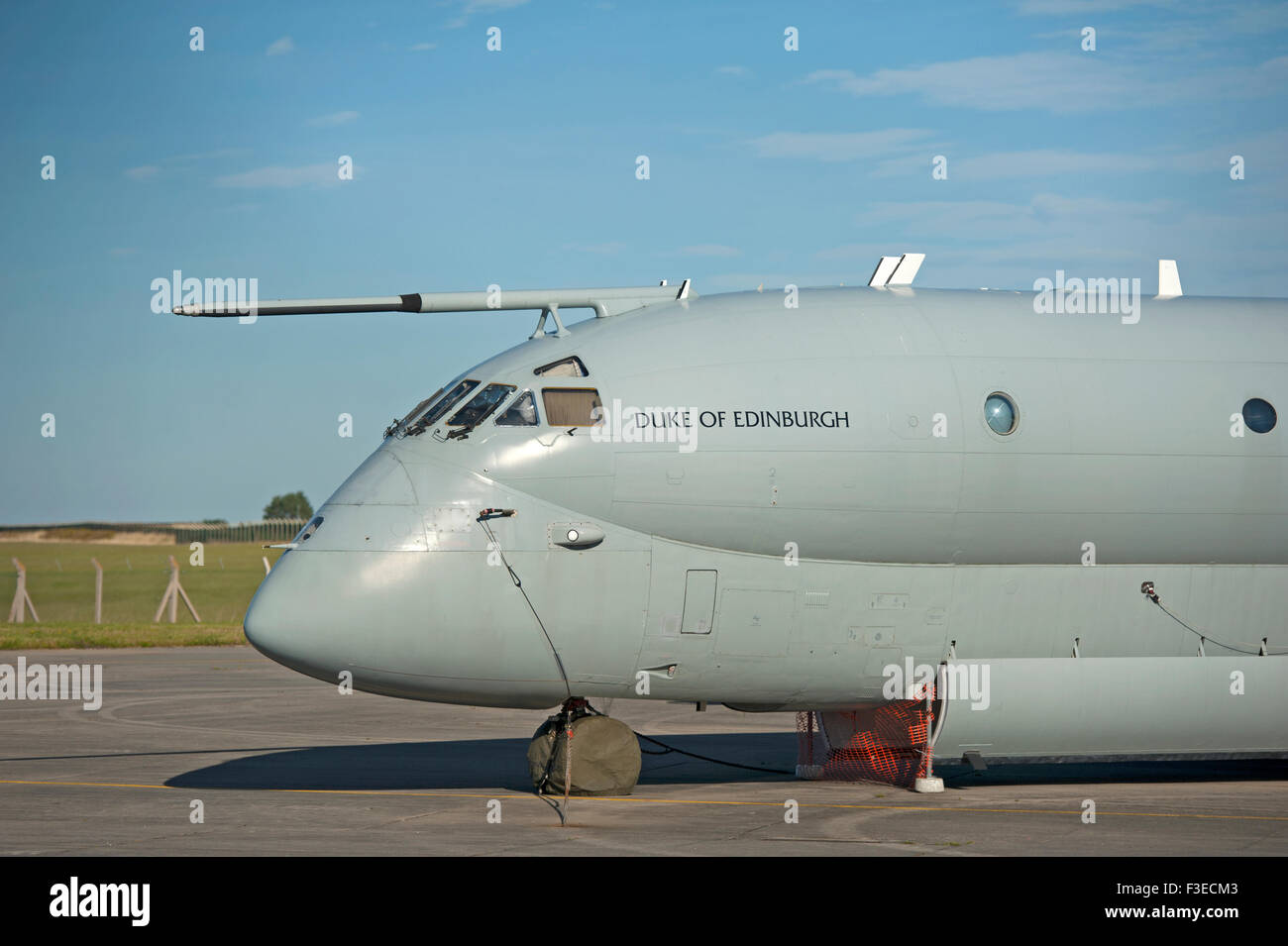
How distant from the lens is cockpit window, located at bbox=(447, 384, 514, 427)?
14.7 metres

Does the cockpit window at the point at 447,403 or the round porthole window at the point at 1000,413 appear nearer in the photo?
the cockpit window at the point at 447,403

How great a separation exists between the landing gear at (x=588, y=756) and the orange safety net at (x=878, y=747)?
3038mm

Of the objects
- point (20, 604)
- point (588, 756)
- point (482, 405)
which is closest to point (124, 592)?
point (20, 604)

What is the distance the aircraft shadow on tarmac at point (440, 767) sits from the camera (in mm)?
17031

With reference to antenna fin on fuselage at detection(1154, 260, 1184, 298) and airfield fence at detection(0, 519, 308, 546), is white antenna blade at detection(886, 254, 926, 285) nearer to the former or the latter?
antenna fin on fuselage at detection(1154, 260, 1184, 298)

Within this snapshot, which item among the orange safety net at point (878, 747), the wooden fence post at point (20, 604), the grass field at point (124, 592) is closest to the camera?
the orange safety net at point (878, 747)

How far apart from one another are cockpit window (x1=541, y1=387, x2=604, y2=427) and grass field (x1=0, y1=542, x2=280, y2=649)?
17400 mm

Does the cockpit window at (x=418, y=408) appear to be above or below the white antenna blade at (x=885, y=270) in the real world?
below

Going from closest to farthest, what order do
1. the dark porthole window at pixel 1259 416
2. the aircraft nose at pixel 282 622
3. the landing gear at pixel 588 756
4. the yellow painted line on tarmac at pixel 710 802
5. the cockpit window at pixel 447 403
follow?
the aircraft nose at pixel 282 622 < the yellow painted line on tarmac at pixel 710 802 < the cockpit window at pixel 447 403 < the landing gear at pixel 588 756 < the dark porthole window at pixel 1259 416

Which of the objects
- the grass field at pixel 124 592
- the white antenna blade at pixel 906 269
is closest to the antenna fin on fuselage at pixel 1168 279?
the white antenna blade at pixel 906 269

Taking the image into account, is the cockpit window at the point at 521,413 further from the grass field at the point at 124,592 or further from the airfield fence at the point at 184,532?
the airfield fence at the point at 184,532

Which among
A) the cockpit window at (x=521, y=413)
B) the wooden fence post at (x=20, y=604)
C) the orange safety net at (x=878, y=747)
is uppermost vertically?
the cockpit window at (x=521, y=413)

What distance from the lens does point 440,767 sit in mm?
18797
